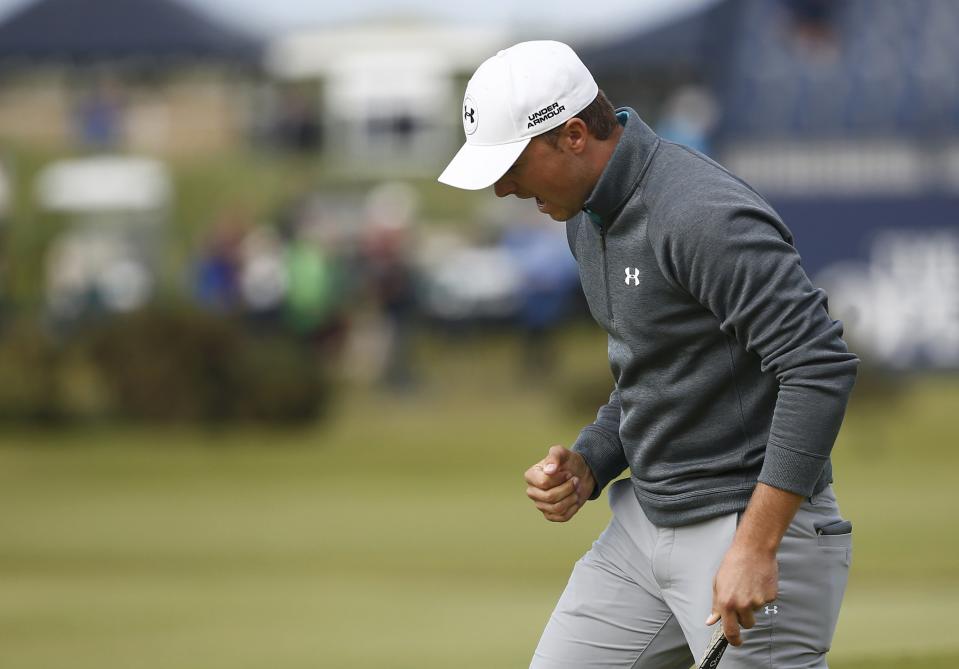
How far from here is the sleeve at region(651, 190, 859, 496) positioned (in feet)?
12.3

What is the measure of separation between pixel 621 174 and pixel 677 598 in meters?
1.02

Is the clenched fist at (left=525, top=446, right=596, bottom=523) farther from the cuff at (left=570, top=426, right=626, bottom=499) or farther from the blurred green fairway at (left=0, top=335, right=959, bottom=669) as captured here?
the blurred green fairway at (left=0, top=335, right=959, bottom=669)

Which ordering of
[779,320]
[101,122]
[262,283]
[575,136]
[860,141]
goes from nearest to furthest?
1. [779,320]
2. [575,136]
3. [262,283]
4. [860,141]
5. [101,122]

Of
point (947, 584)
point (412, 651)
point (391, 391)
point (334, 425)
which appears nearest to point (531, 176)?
point (412, 651)

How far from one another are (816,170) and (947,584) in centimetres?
1154

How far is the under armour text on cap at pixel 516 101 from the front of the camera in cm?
402

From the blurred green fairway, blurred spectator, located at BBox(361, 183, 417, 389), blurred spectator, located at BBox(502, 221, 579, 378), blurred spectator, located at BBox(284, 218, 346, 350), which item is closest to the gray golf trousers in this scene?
the blurred green fairway

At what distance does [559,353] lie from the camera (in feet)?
82.2

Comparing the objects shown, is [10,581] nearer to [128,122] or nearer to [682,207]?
[682,207]

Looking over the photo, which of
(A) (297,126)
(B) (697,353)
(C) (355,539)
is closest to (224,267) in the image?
(C) (355,539)

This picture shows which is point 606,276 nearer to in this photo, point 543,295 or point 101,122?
point 543,295

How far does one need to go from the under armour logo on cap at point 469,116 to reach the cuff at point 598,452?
3.03ft

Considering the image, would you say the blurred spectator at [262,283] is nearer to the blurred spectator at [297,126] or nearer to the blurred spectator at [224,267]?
the blurred spectator at [224,267]

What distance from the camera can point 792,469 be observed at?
149 inches
